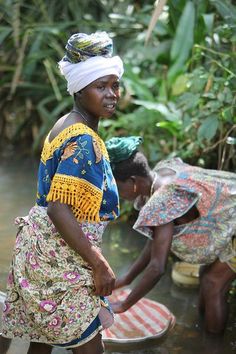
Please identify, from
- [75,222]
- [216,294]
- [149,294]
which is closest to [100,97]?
[75,222]

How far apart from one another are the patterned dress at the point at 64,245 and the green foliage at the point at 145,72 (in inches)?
67.3

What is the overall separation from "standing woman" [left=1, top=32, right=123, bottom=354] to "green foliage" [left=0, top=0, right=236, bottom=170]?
5.32 feet

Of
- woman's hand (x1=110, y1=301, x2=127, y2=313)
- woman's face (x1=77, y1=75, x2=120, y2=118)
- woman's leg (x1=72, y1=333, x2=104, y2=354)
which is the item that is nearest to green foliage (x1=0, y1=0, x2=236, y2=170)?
woman's hand (x1=110, y1=301, x2=127, y2=313)

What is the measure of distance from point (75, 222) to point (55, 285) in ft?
0.83

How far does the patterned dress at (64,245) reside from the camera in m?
2.31

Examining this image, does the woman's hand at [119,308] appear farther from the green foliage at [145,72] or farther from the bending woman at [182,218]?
the green foliage at [145,72]

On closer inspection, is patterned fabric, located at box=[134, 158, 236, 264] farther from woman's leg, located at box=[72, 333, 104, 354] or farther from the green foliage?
woman's leg, located at box=[72, 333, 104, 354]

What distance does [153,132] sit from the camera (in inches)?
197

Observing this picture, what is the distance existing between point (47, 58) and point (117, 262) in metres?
2.79

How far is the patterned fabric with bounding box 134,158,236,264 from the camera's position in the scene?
3.24m

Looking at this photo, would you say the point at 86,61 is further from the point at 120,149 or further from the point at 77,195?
the point at 120,149

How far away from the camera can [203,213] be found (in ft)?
10.9

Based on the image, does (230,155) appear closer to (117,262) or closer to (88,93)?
(117,262)

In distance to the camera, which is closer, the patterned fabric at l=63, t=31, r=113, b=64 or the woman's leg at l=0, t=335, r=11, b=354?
the patterned fabric at l=63, t=31, r=113, b=64
